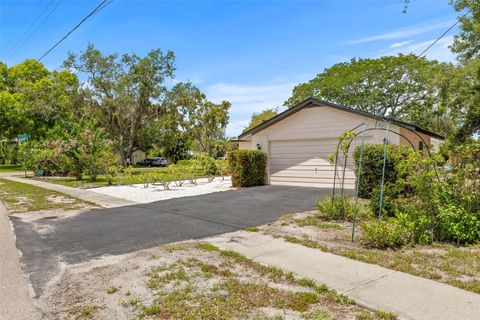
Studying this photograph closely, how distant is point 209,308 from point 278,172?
11504 mm

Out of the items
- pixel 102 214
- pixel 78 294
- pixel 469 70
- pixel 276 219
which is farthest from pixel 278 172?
pixel 469 70

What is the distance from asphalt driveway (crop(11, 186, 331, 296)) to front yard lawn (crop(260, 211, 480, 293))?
1.29 m

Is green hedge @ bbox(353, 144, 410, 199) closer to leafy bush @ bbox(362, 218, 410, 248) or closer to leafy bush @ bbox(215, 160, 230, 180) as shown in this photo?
leafy bush @ bbox(362, 218, 410, 248)

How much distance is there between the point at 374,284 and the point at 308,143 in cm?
1016

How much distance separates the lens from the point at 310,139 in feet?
43.8

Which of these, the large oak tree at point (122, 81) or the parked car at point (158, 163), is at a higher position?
the large oak tree at point (122, 81)

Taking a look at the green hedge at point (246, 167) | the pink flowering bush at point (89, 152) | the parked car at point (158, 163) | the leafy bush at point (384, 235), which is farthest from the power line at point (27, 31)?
the parked car at point (158, 163)

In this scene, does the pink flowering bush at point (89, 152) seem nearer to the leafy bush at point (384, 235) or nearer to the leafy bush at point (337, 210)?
the leafy bush at point (337, 210)

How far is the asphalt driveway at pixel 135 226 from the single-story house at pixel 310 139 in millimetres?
2518

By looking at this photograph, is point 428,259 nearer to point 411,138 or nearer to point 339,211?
point 339,211

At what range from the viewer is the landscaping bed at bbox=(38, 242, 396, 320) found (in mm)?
3105

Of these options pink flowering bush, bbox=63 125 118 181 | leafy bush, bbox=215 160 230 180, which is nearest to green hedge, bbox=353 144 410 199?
leafy bush, bbox=215 160 230 180

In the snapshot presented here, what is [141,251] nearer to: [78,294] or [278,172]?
[78,294]

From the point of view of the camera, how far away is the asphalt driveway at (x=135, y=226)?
16.9 feet
